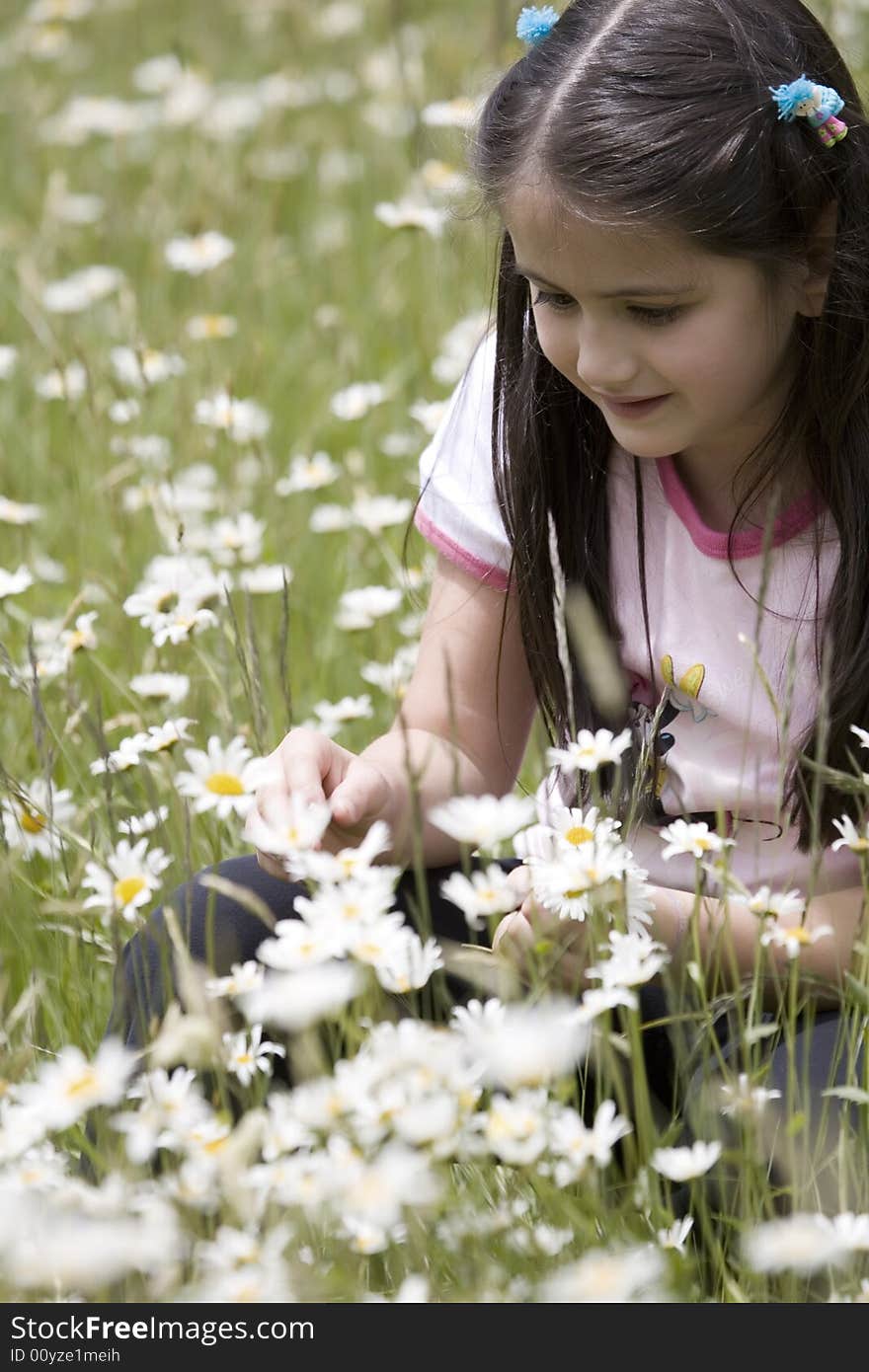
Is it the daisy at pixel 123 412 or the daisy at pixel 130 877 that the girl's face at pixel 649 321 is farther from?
the daisy at pixel 123 412

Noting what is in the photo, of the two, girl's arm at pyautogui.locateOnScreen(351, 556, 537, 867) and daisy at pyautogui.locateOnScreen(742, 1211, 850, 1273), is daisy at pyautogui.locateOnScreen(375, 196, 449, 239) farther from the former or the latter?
daisy at pyautogui.locateOnScreen(742, 1211, 850, 1273)

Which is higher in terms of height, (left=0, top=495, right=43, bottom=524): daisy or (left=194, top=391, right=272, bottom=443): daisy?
(left=194, top=391, right=272, bottom=443): daisy

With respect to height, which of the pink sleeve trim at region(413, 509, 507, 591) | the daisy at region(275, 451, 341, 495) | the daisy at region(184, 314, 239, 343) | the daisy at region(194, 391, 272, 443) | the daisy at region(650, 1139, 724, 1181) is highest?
the daisy at region(184, 314, 239, 343)

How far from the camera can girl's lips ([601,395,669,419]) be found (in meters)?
1.14

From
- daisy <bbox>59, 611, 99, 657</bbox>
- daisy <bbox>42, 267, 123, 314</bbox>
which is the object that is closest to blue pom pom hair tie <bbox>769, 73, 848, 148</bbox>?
daisy <bbox>59, 611, 99, 657</bbox>

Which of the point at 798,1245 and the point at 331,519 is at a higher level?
the point at 331,519

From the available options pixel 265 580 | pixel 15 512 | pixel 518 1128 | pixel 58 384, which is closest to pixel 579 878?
pixel 518 1128

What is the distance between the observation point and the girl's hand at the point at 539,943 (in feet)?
3.03

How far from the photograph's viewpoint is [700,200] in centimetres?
108

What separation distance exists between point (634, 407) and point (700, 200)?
0.13m

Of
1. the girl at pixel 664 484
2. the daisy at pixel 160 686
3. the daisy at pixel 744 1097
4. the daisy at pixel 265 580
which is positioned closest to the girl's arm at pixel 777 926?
the girl at pixel 664 484

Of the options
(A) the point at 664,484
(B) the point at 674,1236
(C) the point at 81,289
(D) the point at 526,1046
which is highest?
(C) the point at 81,289

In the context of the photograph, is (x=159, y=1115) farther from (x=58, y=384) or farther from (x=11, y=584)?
(x=58, y=384)

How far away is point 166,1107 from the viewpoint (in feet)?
2.90
